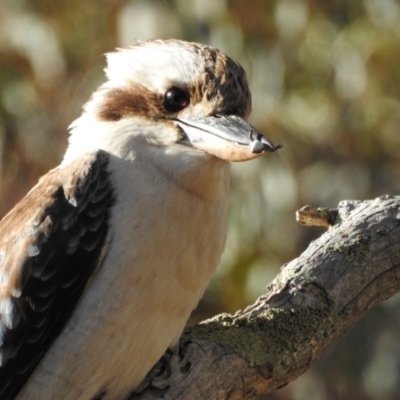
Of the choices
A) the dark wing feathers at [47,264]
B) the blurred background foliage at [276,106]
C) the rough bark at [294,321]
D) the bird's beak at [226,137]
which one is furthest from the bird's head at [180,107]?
the blurred background foliage at [276,106]

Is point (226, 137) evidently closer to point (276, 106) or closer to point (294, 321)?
point (294, 321)

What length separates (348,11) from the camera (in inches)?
213

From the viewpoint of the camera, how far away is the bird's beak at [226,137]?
8.25 feet

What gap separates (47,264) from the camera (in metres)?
2.63

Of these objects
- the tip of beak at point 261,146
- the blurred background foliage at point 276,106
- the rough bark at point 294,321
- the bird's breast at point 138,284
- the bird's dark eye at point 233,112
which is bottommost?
the blurred background foliage at point 276,106

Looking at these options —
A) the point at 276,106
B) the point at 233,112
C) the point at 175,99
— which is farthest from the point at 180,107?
the point at 276,106

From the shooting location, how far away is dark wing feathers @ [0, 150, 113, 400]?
102 inches

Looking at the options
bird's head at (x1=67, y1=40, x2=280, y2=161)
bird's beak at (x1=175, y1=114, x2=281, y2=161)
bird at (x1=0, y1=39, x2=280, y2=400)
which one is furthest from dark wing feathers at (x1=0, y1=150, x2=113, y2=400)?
bird's beak at (x1=175, y1=114, x2=281, y2=161)

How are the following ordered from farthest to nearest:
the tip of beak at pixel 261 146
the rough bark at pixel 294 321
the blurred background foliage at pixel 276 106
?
the blurred background foliage at pixel 276 106 → the rough bark at pixel 294 321 → the tip of beak at pixel 261 146

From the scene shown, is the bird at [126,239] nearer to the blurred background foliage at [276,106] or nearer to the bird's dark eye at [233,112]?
the bird's dark eye at [233,112]

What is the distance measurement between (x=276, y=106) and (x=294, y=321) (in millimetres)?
2346

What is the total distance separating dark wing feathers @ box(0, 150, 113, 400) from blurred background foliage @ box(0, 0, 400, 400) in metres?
2.29

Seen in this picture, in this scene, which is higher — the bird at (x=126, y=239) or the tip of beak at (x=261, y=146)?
the tip of beak at (x=261, y=146)

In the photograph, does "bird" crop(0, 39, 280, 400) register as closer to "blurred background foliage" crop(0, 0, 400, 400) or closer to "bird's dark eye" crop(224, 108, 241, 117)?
"bird's dark eye" crop(224, 108, 241, 117)
